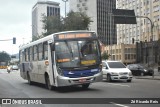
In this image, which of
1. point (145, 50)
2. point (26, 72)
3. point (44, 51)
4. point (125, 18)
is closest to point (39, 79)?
point (44, 51)

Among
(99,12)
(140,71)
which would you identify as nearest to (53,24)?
(140,71)

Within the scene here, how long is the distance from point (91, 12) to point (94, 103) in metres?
118

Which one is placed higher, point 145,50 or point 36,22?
point 36,22

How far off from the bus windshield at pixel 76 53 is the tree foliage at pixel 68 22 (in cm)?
4274

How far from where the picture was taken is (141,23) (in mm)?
130250

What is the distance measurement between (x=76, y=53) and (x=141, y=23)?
112913mm

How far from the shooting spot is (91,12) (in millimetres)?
131125

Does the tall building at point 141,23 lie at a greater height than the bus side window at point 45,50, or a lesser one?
greater

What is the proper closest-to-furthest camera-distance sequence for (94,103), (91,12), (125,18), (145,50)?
(94,103), (125,18), (145,50), (91,12)

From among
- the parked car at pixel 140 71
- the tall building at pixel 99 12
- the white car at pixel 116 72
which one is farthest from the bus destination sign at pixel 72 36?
the tall building at pixel 99 12

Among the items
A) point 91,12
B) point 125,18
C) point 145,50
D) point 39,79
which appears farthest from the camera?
point 91,12

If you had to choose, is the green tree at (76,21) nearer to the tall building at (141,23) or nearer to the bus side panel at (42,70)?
the bus side panel at (42,70)

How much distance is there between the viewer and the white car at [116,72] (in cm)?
2767

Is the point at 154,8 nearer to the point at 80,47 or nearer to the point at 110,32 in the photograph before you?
the point at 110,32
